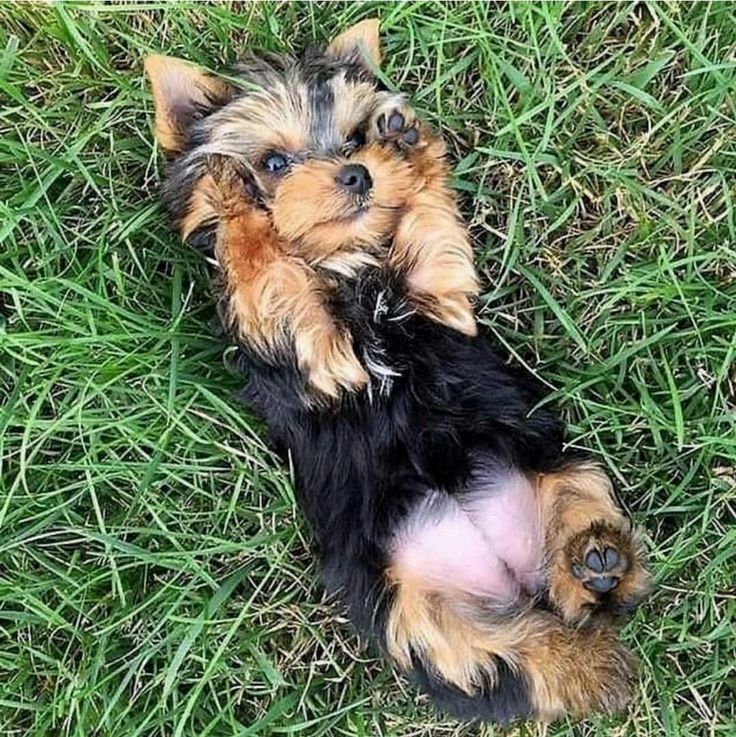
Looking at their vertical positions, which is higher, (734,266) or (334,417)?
(734,266)

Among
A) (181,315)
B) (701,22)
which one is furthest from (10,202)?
(701,22)

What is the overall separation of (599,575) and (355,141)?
1537 mm

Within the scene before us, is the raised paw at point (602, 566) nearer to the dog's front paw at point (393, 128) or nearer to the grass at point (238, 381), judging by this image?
the grass at point (238, 381)

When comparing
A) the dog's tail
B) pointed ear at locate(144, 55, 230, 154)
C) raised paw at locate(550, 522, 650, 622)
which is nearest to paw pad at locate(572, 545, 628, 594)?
raised paw at locate(550, 522, 650, 622)

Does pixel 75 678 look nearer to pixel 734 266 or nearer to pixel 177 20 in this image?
pixel 177 20

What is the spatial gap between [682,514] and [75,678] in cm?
220

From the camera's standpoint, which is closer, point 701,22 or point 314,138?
point 314,138

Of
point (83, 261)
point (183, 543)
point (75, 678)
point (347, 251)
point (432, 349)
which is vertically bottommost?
point (75, 678)

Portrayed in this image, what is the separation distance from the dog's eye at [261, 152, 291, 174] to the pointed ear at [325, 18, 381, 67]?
1.57 ft

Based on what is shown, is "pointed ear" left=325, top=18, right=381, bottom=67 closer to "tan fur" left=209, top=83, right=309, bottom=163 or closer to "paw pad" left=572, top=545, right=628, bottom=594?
"tan fur" left=209, top=83, right=309, bottom=163

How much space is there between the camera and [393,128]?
12.2 ft

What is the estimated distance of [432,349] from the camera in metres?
3.69

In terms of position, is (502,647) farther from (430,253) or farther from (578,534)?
(430,253)

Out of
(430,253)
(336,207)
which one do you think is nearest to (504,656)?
(430,253)
